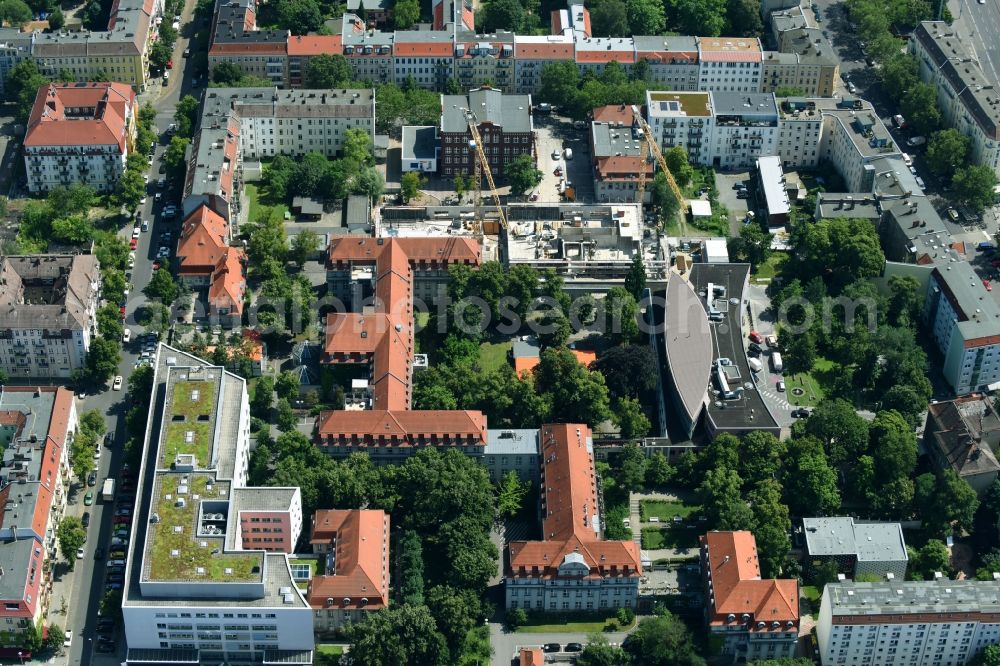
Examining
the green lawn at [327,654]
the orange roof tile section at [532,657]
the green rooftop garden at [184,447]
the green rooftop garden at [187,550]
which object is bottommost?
the green lawn at [327,654]

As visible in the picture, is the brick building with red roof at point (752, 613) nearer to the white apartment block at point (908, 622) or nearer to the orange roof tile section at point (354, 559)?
the white apartment block at point (908, 622)

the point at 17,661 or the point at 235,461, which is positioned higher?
the point at 235,461

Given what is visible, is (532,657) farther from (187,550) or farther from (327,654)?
(187,550)

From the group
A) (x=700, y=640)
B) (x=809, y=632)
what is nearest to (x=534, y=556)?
(x=700, y=640)

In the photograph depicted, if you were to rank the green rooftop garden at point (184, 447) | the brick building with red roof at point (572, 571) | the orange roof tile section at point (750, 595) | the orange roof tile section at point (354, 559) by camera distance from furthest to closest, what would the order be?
the green rooftop garden at point (184, 447)
the brick building with red roof at point (572, 571)
the orange roof tile section at point (354, 559)
the orange roof tile section at point (750, 595)

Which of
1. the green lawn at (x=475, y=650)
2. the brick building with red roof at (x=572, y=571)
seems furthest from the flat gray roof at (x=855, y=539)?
the green lawn at (x=475, y=650)

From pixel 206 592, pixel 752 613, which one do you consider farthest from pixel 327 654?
pixel 752 613

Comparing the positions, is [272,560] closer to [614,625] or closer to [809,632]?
[614,625]

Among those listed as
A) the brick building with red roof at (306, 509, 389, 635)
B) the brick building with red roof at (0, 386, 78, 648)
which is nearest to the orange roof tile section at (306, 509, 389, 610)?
the brick building with red roof at (306, 509, 389, 635)
